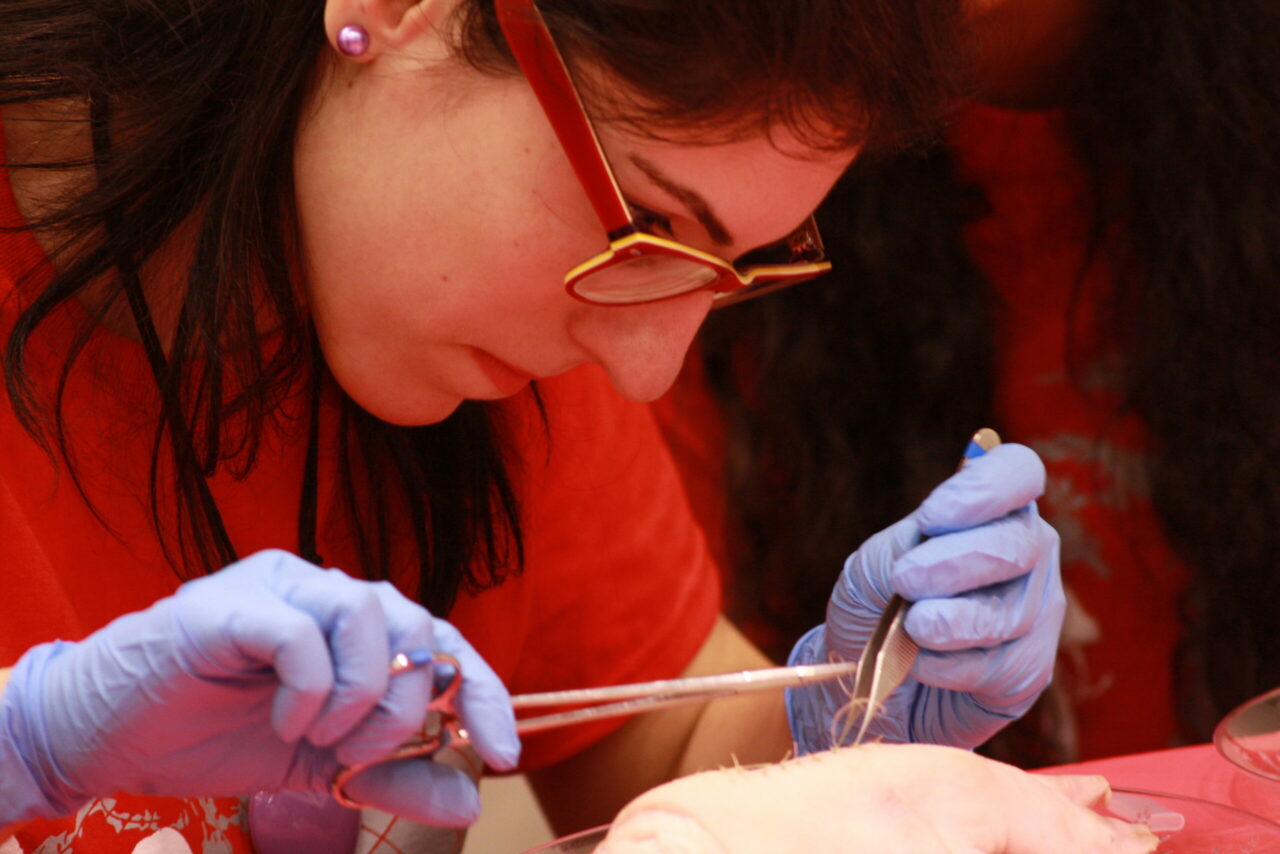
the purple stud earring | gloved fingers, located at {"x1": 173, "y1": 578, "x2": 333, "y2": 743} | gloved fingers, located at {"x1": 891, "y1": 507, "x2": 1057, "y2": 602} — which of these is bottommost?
gloved fingers, located at {"x1": 891, "y1": 507, "x2": 1057, "y2": 602}

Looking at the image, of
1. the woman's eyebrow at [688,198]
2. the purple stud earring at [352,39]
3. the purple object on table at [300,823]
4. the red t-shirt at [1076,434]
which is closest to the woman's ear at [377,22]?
the purple stud earring at [352,39]

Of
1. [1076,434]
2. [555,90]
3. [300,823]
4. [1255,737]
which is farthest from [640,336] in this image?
[1076,434]

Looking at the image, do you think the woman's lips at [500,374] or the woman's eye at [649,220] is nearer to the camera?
the woman's eye at [649,220]

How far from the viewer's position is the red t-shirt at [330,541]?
0.98 m

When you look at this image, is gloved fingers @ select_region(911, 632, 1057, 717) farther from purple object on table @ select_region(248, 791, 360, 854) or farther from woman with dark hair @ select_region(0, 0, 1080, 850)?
purple object on table @ select_region(248, 791, 360, 854)

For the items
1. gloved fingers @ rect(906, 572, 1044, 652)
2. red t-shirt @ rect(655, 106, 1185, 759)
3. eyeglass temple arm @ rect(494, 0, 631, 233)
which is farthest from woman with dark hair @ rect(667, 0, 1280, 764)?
eyeglass temple arm @ rect(494, 0, 631, 233)

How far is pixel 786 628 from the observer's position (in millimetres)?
1731

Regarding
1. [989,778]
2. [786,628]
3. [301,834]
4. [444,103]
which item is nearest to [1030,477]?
[989,778]

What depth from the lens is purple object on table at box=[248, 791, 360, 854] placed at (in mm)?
1006

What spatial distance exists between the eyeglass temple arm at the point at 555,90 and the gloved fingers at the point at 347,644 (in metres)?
0.31

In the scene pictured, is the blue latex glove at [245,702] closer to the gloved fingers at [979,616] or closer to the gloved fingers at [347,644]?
the gloved fingers at [347,644]

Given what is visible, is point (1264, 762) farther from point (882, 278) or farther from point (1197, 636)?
point (882, 278)

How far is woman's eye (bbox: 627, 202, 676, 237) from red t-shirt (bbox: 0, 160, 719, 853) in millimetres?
439

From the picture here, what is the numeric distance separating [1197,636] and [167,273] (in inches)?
52.4
